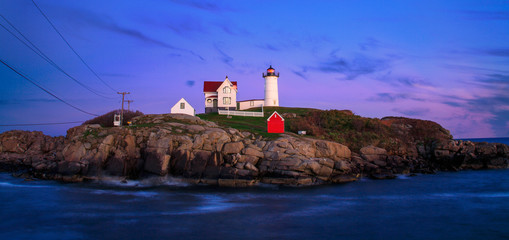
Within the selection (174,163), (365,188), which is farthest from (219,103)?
(365,188)

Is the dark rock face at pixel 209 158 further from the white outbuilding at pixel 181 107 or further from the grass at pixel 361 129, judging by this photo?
the white outbuilding at pixel 181 107

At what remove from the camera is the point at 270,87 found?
174 ft

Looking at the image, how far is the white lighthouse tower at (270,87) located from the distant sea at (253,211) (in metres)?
32.6

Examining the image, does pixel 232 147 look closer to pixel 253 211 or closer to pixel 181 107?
pixel 253 211

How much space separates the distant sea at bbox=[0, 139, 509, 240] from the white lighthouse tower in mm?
32624

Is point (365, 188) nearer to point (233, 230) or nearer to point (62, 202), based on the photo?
point (233, 230)

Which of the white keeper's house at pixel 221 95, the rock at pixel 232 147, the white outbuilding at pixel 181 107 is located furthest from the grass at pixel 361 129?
the white keeper's house at pixel 221 95

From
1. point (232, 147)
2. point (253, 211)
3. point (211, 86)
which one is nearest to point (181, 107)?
point (211, 86)

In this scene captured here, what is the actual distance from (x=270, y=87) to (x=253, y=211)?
130 feet

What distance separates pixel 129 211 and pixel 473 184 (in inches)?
889

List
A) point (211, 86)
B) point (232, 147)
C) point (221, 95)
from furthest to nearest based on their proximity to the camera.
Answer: point (211, 86), point (221, 95), point (232, 147)

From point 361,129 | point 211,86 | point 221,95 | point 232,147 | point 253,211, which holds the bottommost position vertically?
point 253,211

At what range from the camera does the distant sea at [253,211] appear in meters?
11.9

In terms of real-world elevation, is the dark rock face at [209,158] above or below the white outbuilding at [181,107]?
below
